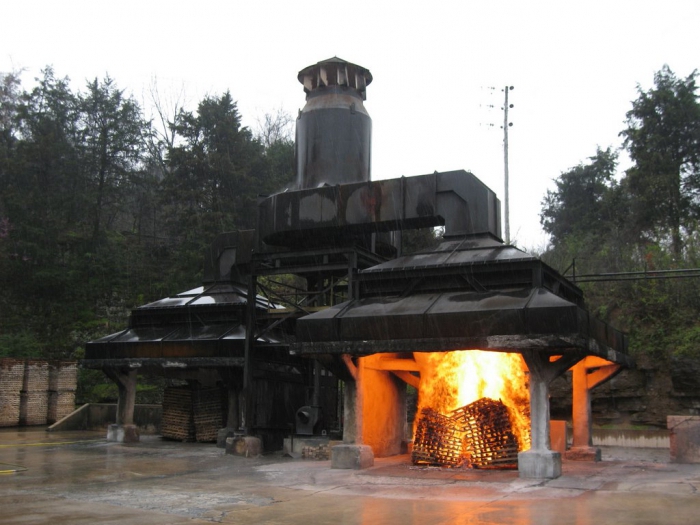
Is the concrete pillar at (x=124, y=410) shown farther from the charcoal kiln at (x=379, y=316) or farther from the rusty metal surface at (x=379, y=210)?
the rusty metal surface at (x=379, y=210)

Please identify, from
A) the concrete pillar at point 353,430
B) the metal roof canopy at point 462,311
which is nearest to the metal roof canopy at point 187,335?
the concrete pillar at point 353,430

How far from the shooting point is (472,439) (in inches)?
582

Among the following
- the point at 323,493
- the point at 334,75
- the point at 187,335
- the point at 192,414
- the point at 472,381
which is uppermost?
the point at 334,75

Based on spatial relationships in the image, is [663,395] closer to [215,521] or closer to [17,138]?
[215,521]

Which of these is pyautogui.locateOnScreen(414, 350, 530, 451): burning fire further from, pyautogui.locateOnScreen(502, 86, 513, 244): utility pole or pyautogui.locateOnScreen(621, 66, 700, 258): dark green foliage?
pyautogui.locateOnScreen(502, 86, 513, 244): utility pole

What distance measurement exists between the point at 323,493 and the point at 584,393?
28.1ft

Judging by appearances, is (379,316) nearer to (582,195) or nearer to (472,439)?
(472,439)

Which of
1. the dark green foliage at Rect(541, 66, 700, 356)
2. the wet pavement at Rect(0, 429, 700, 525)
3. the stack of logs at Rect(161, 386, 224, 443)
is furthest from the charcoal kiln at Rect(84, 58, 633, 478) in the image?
the dark green foliage at Rect(541, 66, 700, 356)

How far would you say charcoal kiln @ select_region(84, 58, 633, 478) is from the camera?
42.4 ft

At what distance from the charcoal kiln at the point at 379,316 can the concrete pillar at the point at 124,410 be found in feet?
0.46

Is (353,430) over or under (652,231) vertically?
under

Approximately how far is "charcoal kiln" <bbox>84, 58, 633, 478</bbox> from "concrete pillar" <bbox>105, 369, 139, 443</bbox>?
0.46ft

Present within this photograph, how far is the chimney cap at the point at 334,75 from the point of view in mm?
19891

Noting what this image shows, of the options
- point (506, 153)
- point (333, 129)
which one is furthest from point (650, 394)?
point (506, 153)
